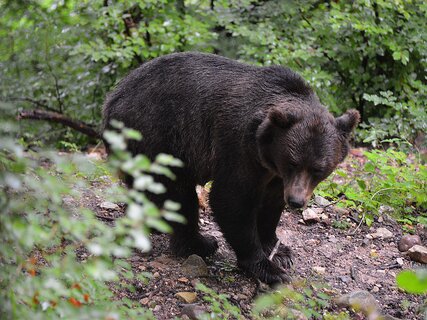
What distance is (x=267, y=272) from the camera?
467 centimetres

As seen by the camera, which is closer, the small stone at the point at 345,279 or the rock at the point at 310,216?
the small stone at the point at 345,279

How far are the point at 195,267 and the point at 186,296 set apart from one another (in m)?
0.51

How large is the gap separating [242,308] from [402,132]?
4.67m

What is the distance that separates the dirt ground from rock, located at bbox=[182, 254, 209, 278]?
2.1 inches

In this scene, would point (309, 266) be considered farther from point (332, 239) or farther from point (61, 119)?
point (61, 119)

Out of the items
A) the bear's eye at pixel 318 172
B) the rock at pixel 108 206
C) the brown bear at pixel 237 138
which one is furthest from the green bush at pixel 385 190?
the rock at pixel 108 206

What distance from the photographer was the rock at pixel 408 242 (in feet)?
18.1

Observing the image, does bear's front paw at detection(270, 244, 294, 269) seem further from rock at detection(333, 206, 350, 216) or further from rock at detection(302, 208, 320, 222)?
Answer: rock at detection(333, 206, 350, 216)

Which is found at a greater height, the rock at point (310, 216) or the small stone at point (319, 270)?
the small stone at point (319, 270)

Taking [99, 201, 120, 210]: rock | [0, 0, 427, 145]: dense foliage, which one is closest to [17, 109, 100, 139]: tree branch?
[0, 0, 427, 145]: dense foliage

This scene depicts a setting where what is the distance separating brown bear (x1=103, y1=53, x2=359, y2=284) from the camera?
4211 mm

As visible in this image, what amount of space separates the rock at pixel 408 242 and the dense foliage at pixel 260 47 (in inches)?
95.3

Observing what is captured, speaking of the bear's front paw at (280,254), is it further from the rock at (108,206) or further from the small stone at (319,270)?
the rock at (108,206)

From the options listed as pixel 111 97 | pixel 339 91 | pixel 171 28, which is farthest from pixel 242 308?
pixel 339 91
